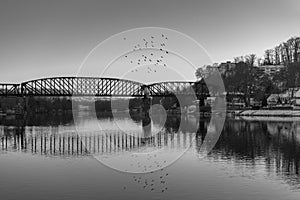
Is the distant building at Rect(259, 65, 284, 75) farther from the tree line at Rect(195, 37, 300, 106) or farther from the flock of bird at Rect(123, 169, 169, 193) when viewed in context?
the flock of bird at Rect(123, 169, 169, 193)

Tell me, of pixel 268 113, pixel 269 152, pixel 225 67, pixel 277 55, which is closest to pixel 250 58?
pixel 225 67

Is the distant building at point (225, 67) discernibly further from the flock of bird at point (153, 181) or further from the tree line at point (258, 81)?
the flock of bird at point (153, 181)

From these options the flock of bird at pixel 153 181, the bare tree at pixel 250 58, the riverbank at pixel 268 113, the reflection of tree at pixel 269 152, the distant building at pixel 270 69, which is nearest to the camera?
the flock of bird at pixel 153 181

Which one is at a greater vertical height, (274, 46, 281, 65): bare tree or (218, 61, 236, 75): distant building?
(274, 46, 281, 65): bare tree

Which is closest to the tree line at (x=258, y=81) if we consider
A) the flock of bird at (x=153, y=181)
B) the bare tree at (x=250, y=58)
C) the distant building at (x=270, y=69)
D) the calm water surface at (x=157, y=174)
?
the bare tree at (x=250, y=58)

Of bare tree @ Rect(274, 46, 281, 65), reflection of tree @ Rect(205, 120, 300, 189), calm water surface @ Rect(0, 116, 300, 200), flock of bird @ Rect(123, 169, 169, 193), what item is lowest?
flock of bird @ Rect(123, 169, 169, 193)

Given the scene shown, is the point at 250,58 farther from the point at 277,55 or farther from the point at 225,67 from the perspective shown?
the point at 277,55

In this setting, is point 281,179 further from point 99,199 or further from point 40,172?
point 40,172

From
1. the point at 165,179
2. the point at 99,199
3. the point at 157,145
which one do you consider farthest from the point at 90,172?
the point at 157,145

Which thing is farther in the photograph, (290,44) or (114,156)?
(290,44)

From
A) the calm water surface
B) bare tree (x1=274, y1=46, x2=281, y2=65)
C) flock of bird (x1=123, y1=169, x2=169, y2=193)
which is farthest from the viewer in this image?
bare tree (x1=274, y1=46, x2=281, y2=65)

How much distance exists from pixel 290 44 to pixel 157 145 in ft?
406

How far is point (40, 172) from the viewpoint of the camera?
30344 mm

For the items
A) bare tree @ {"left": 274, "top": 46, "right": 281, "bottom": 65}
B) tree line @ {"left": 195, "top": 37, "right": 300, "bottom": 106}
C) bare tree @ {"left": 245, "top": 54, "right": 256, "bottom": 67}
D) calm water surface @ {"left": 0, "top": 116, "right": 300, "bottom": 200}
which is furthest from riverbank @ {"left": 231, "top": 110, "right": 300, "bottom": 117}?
bare tree @ {"left": 274, "top": 46, "right": 281, "bottom": 65}
